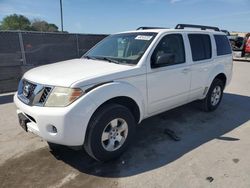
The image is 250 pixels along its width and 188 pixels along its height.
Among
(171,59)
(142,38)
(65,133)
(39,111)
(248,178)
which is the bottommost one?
(248,178)

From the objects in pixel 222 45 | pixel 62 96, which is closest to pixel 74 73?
pixel 62 96

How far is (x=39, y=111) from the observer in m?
2.88

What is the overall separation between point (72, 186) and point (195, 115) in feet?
11.1

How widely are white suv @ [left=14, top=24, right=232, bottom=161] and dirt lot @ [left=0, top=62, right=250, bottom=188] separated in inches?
13.3

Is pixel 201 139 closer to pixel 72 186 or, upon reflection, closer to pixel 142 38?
pixel 142 38

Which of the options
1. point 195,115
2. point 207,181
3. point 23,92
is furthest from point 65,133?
point 195,115

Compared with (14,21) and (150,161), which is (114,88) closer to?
(150,161)

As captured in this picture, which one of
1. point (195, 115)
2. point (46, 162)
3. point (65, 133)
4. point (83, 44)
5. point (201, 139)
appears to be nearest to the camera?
point (65, 133)

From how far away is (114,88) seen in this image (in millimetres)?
3146

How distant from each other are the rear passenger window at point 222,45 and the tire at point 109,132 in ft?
10.3

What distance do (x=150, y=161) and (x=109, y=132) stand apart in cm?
74

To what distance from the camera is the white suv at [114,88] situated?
2.86m

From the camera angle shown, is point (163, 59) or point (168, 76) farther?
point (168, 76)

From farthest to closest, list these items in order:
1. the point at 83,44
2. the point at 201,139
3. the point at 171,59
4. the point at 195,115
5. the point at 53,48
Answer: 1. the point at 83,44
2. the point at 53,48
3. the point at 195,115
4. the point at 201,139
5. the point at 171,59
